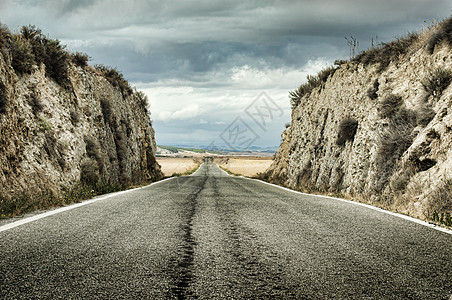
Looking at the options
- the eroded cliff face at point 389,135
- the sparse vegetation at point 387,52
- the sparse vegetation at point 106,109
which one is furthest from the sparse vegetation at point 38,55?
the sparse vegetation at point 387,52

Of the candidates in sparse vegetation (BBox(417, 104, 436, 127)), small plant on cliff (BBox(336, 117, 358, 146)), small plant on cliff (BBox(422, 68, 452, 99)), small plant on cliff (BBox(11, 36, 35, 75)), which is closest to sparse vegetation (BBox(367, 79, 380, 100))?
small plant on cliff (BBox(336, 117, 358, 146))

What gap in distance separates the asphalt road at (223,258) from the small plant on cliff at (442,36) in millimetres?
8995

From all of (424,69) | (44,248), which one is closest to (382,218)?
(44,248)

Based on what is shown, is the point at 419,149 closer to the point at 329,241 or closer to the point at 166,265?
the point at 329,241

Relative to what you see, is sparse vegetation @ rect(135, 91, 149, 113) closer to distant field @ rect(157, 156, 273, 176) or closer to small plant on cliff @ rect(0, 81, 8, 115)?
distant field @ rect(157, 156, 273, 176)

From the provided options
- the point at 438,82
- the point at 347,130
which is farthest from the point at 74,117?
the point at 438,82

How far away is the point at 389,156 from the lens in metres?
12.0

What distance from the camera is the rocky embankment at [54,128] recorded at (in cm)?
968

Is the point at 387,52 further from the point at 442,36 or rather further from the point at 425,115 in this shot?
the point at 425,115

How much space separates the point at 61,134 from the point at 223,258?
11.3 metres

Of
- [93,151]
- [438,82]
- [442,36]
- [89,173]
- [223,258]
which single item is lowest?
[223,258]

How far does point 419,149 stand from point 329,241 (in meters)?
6.61

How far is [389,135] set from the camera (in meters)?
12.3

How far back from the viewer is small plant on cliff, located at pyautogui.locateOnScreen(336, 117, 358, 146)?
16.3 metres
